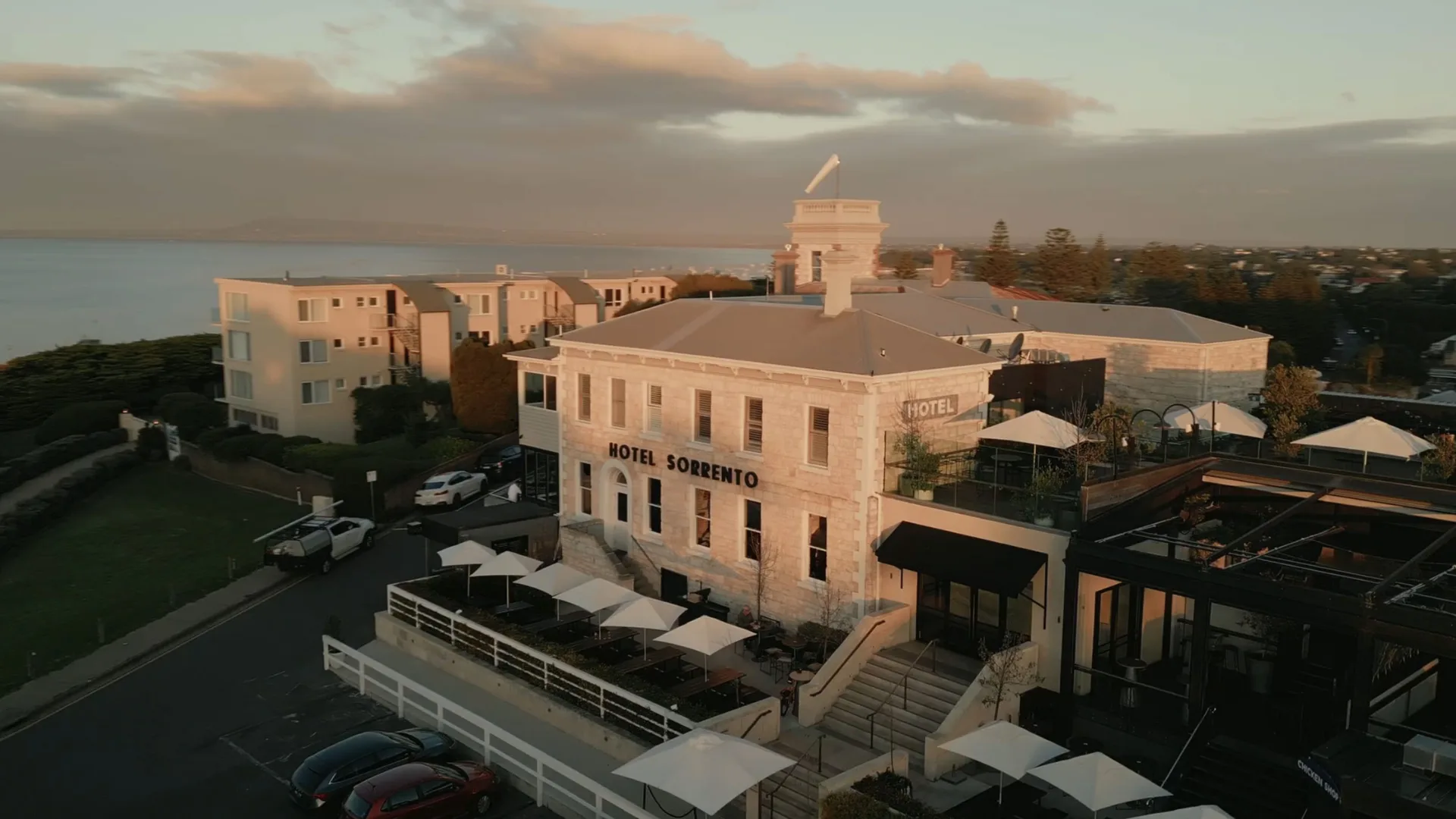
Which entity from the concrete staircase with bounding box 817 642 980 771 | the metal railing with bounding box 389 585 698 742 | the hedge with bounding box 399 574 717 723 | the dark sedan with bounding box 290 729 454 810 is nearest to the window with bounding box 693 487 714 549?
the hedge with bounding box 399 574 717 723

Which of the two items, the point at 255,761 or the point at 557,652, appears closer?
the point at 255,761

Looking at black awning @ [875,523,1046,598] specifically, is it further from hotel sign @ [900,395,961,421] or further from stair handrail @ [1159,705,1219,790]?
stair handrail @ [1159,705,1219,790]

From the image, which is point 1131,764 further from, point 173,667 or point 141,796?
point 173,667

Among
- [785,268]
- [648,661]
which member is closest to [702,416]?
[648,661]

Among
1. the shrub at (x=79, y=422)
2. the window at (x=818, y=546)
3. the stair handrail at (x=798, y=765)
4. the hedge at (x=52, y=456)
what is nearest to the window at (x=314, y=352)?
the hedge at (x=52, y=456)

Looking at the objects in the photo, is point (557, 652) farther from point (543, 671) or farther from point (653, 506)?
point (653, 506)

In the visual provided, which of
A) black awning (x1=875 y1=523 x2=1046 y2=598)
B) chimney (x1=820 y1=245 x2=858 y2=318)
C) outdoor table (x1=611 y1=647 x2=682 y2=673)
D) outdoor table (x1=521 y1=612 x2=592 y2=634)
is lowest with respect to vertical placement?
outdoor table (x1=521 y1=612 x2=592 y2=634)
